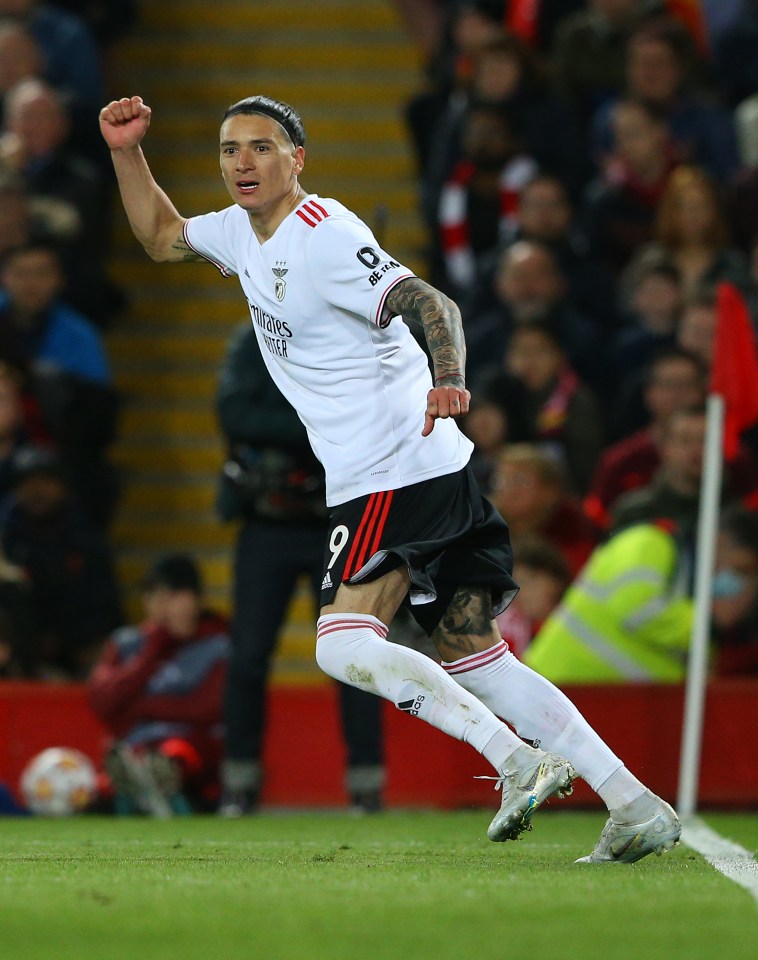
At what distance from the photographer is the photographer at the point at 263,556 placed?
8.35 meters

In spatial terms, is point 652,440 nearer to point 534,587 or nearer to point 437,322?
point 534,587

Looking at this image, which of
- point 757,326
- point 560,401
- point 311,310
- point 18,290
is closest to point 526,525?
point 560,401

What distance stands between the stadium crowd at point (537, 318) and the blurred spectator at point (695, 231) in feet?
0.04

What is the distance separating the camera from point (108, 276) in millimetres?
13953

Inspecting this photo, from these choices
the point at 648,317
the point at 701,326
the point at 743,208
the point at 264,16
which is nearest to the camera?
the point at 701,326

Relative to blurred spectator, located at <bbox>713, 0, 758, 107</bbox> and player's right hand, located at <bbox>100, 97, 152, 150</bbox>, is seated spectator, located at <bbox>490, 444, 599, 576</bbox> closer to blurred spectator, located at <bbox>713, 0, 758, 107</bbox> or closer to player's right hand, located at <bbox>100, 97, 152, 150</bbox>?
player's right hand, located at <bbox>100, 97, 152, 150</bbox>

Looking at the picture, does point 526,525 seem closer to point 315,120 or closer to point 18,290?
point 18,290

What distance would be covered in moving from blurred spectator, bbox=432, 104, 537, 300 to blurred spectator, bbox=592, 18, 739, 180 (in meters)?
0.85

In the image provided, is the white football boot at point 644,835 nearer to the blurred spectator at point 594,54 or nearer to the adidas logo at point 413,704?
the adidas logo at point 413,704

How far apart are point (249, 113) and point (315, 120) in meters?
9.31

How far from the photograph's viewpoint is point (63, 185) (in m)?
12.8

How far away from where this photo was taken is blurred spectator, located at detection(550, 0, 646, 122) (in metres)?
12.9

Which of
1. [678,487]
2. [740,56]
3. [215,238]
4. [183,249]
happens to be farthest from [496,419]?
[215,238]

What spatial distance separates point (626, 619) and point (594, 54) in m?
5.37
